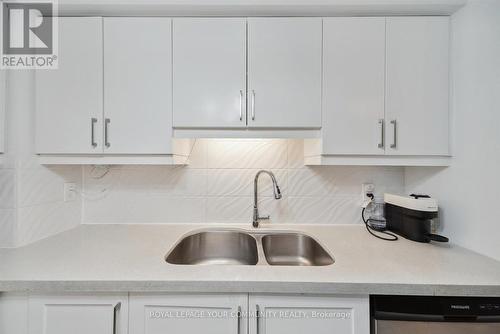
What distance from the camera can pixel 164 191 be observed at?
153 cm

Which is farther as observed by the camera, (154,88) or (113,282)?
(154,88)

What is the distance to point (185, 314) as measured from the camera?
83 centimetres

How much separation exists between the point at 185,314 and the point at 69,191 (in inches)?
44.7

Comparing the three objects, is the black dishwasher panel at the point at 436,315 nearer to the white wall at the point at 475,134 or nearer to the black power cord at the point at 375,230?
the white wall at the point at 475,134

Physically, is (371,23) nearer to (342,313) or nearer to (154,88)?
(154,88)

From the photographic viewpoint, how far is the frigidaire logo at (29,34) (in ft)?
3.78

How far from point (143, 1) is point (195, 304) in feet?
4.66

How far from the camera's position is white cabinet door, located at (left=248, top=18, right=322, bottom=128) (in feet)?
3.84

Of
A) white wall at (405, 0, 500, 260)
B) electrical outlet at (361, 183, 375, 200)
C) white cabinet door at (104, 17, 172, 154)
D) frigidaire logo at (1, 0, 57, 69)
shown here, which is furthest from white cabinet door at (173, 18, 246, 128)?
white wall at (405, 0, 500, 260)

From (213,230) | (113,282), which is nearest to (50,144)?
(113,282)

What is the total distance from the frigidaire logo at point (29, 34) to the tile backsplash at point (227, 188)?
670 mm

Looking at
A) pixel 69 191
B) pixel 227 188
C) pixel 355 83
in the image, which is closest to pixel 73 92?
pixel 69 191

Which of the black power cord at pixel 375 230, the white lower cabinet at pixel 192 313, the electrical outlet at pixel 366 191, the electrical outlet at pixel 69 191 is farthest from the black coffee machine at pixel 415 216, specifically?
the electrical outlet at pixel 69 191

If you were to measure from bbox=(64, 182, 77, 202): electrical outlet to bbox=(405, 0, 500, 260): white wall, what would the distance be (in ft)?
7.22
